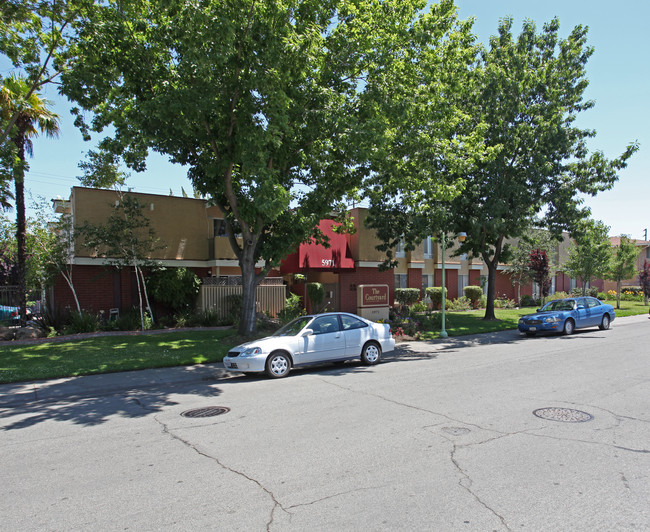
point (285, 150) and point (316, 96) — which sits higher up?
point (316, 96)

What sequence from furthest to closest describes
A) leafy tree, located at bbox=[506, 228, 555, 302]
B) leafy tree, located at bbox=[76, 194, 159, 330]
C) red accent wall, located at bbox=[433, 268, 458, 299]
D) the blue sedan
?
1. red accent wall, located at bbox=[433, 268, 458, 299]
2. leafy tree, located at bbox=[506, 228, 555, 302]
3. the blue sedan
4. leafy tree, located at bbox=[76, 194, 159, 330]

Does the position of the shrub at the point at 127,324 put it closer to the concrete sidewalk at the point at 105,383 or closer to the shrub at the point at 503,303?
the concrete sidewalk at the point at 105,383

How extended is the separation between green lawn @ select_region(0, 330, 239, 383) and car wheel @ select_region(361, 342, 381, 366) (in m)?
4.02

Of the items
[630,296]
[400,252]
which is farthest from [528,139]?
[630,296]

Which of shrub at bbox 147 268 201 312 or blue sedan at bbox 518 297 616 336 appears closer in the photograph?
blue sedan at bbox 518 297 616 336

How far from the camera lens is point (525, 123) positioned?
20.3 meters

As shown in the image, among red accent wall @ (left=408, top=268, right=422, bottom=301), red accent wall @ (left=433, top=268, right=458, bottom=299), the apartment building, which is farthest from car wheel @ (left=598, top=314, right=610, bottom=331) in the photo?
red accent wall @ (left=433, top=268, right=458, bottom=299)

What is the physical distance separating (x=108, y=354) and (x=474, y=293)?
2490 centimetres

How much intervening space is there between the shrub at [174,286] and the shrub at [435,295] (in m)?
15.2

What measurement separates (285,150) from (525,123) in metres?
11.9

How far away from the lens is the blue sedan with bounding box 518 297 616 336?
18.1m

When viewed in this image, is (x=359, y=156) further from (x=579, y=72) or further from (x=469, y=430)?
(x=579, y=72)

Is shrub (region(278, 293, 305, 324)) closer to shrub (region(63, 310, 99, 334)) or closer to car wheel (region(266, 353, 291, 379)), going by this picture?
shrub (region(63, 310, 99, 334))

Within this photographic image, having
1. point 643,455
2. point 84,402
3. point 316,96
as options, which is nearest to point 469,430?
point 643,455
